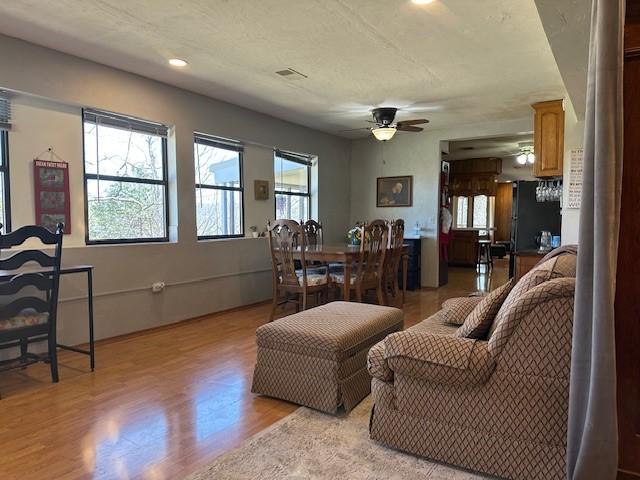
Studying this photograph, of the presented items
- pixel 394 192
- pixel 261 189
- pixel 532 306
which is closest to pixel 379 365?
pixel 532 306

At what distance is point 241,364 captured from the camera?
3.29 m

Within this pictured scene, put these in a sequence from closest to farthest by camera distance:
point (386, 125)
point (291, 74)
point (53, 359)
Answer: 1. point (53, 359)
2. point (291, 74)
3. point (386, 125)

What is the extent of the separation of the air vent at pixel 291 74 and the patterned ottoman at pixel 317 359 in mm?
2405

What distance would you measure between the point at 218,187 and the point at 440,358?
3901mm

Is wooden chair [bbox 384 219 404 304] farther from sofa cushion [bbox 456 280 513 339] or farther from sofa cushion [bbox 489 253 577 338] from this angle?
sofa cushion [bbox 489 253 577 338]

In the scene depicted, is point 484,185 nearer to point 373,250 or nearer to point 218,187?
point 373,250

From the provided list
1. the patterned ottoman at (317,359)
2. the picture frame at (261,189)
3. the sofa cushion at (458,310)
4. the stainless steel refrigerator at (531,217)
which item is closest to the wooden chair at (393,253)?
the stainless steel refrigerator at (531,217)

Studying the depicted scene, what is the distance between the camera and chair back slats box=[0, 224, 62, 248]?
2730 mm

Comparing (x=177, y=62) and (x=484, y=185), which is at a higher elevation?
(x=177, y=62)

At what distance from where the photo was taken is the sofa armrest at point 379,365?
2014 mm

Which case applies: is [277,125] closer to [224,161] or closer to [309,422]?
[224,161]

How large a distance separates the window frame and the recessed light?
4.65ft

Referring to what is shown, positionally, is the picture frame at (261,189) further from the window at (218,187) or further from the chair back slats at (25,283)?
the chair back slats at (25,283)

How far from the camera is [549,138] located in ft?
15.2
